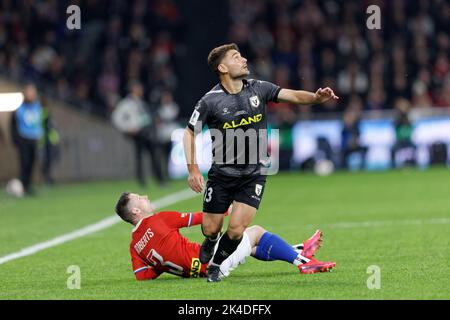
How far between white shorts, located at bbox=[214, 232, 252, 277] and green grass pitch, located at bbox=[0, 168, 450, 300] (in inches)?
4.1

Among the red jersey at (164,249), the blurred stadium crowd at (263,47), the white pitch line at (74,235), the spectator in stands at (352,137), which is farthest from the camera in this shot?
the blurred stadium crowd at (263,47)

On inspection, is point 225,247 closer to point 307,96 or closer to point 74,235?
point 307,96

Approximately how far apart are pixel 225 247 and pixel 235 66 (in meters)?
1.50

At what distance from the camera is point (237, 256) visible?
29.8 ft

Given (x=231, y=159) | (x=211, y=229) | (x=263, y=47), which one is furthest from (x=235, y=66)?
(x=263, y=47)

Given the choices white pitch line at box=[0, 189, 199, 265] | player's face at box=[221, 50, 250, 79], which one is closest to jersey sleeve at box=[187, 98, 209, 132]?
player's face at box=[221, 50, 250, 79]

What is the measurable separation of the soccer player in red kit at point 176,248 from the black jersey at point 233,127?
581mm

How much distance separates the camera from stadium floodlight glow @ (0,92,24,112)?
25094 millimetres

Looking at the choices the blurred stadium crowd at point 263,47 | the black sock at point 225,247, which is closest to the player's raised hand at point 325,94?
the black sock at point 225,247

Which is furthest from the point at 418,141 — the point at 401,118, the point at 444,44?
the point at 444,44

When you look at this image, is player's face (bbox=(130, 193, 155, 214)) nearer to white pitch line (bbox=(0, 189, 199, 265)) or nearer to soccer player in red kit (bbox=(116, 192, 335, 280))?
soccer player in red kit (bbox=(116, 192, 335, 280))

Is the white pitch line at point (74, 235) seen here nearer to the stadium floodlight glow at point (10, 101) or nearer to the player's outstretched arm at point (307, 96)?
the player's outstretched arm at point (307, 96)

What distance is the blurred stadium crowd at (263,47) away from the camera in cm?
2816

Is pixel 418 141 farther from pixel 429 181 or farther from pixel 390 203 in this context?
pixel 390 203
